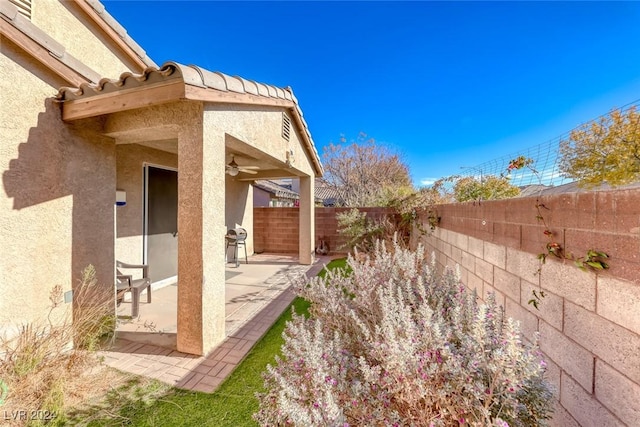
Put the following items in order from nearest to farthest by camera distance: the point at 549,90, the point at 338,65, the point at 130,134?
the point at 130,134 < the point at 549,90 < the point at 338,65

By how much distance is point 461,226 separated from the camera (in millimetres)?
5523

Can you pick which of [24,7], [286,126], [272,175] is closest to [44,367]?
[24,7]

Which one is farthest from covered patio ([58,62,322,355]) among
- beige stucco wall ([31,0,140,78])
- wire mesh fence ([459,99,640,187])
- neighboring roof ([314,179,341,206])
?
neighboring roof ([314,179,341,206])

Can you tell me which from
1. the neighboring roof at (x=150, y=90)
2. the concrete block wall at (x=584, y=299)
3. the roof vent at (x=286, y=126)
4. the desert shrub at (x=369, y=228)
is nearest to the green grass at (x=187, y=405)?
the concrete block wall at (x=584, y=299)

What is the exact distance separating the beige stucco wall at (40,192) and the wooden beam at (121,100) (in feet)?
1.05

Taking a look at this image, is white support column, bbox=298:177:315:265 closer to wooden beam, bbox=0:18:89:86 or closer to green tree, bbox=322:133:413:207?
wooden beam, bbox=0:18:89:86

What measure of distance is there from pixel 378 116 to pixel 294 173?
1866cm

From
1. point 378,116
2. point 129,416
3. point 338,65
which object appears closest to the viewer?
point 129,416

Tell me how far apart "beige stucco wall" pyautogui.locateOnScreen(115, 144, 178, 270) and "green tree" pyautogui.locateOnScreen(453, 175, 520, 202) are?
8582mm

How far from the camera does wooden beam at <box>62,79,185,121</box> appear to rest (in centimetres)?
424

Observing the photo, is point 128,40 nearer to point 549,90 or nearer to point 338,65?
point 338,65

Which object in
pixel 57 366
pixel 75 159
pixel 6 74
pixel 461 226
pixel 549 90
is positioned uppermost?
pixel 549 90

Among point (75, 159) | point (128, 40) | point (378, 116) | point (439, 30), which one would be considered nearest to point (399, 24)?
point (439, 30)

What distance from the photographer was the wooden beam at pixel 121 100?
167 inches
